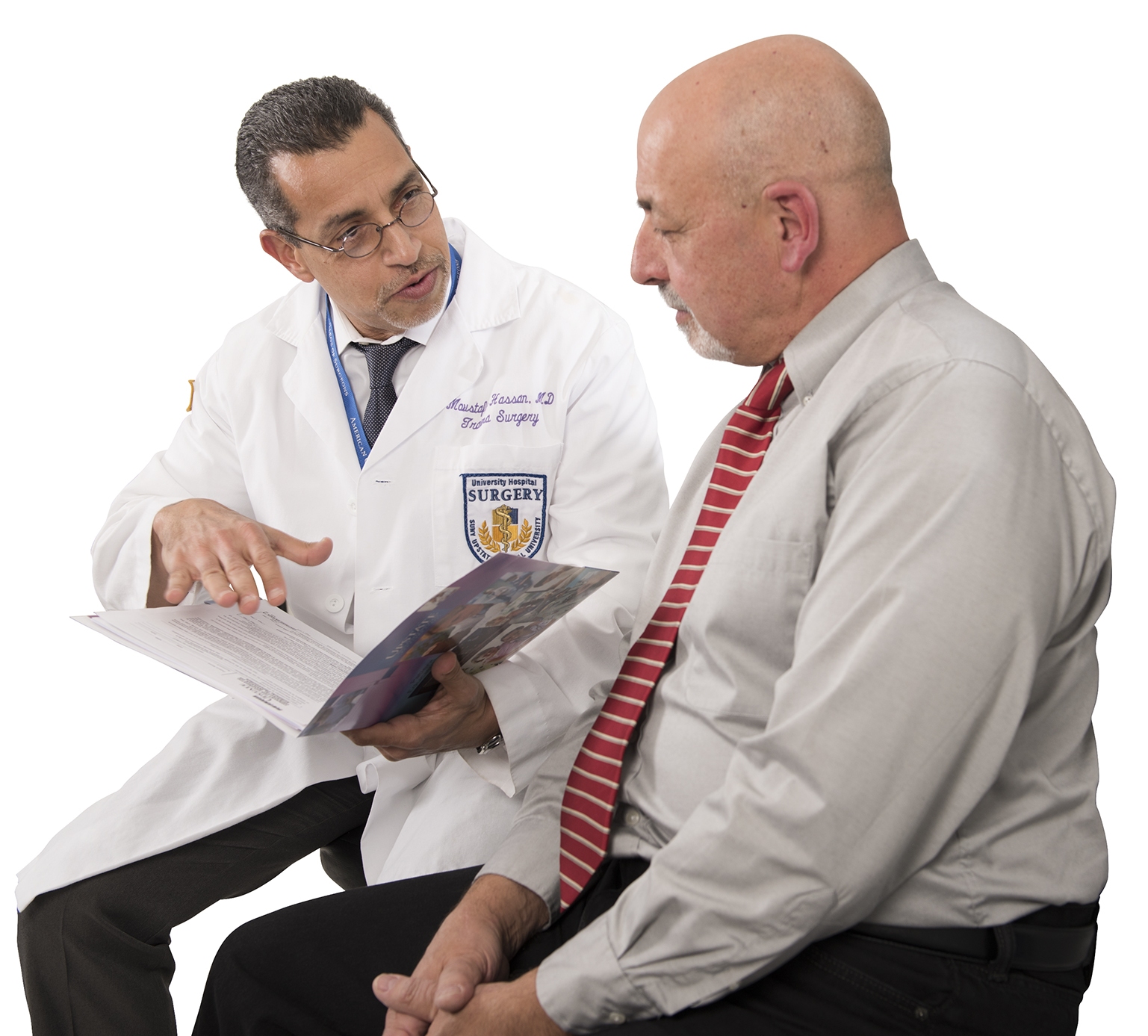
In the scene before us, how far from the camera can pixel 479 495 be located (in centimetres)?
200

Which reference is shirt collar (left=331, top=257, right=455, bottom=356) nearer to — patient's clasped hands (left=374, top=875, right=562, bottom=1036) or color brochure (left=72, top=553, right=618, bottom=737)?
color brochure (left=72, top=553, right=618, bottom=737)

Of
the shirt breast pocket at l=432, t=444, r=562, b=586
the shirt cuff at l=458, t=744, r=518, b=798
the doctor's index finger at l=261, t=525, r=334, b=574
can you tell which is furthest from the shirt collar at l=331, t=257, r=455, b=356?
the shirt cuff at l=458, t=744, r=518, b=798

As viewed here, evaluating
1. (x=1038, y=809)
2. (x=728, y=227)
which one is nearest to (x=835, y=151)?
(x=728, y=227)

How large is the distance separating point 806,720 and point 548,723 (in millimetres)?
741

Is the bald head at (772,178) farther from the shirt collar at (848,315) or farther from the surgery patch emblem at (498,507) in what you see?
the surgery patch emblem at (498,507)

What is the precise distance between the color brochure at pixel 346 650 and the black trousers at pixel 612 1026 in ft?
0.87

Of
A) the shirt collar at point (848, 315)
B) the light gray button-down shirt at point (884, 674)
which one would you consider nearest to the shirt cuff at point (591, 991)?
the light gray button-down shirt at point (884, 674)

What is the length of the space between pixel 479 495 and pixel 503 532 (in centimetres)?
8

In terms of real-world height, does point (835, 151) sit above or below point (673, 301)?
above

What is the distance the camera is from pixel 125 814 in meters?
1.93

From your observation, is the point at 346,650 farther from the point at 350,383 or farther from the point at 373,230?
the point at 373,230

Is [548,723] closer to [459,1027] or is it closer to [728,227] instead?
[459,1027]

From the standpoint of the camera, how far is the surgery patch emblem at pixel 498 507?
1995 mm

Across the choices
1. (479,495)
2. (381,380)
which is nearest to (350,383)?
(381,380)
